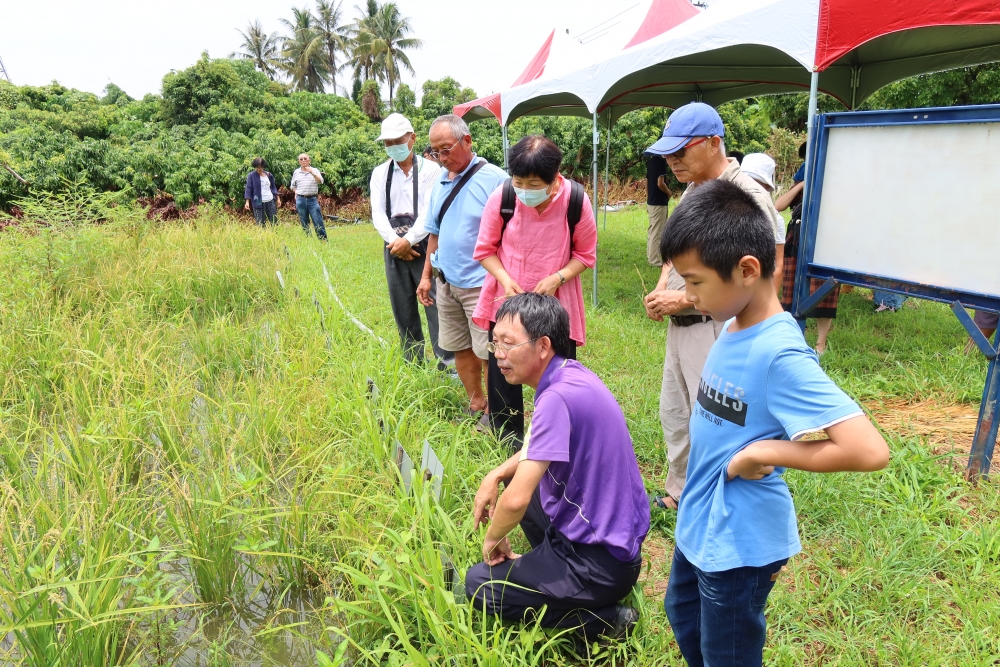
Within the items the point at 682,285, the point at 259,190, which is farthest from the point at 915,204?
the point at 259,190

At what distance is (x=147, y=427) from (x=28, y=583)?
129 cm

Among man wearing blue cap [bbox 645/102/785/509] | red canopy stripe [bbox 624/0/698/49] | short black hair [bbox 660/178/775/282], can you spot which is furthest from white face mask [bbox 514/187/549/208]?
red canopy stripe [bbox 624/0/698/49]

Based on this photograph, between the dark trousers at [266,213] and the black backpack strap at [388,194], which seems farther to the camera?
the dark trousers at [266,213]

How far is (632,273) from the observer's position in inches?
281

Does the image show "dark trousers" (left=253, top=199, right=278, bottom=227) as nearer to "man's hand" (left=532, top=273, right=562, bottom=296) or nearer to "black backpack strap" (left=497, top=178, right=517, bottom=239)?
"black backpack strap" (left=497, top=178, right=517, bottom=239)

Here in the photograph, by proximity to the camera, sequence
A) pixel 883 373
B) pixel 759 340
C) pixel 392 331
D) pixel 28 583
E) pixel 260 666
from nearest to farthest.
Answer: pixel 759 340 → pixel 28 583 → pixel 260 666 → pixel 883 373 → pixel 392 331

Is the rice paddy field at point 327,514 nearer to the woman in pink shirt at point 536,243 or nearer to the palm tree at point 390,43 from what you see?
the woman in pink shirt at point 536,243

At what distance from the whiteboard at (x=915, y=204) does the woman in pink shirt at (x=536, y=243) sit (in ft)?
4.70

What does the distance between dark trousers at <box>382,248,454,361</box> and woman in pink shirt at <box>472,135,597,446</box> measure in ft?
3.15

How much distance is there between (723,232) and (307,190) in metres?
9.95

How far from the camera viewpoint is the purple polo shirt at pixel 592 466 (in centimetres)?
169

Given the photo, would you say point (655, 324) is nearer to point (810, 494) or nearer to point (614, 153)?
point (810, 494)

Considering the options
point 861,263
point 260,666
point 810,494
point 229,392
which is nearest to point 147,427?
point 229,392

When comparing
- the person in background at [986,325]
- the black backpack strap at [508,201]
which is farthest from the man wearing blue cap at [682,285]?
the person in background at [986,325]
